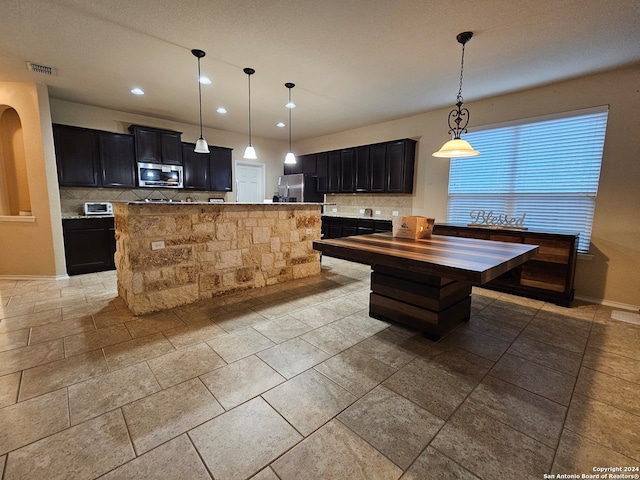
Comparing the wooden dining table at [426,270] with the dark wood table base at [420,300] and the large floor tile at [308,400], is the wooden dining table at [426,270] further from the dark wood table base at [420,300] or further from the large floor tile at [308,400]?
the large floor tile at [308,400]

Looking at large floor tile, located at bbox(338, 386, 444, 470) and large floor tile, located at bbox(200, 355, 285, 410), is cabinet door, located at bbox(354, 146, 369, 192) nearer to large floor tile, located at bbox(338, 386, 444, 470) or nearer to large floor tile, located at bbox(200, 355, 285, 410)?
large floor tile, located at bbox(200, 355, 285, 410)

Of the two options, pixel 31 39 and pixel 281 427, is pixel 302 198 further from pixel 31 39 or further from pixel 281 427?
pixel 281 427

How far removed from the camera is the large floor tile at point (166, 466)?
3.98 feet

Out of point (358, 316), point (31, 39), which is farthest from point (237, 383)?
point (31, 39)

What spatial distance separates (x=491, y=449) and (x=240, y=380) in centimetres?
146

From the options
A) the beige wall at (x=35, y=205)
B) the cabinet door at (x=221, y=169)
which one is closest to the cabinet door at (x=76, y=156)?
the beige wall at (x=35, y=205)

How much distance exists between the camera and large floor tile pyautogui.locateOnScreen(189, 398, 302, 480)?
1270mm

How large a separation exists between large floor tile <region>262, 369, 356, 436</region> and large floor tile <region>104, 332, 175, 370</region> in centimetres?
105

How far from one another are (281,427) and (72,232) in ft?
15.7

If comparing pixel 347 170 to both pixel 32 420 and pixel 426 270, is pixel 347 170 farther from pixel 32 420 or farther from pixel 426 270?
pixel 32 420

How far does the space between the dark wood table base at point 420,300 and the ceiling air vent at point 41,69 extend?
14.8ft

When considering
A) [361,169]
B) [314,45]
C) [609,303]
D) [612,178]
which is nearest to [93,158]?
[314,45]

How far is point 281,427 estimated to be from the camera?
4.90 ft

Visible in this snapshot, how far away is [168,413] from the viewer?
62.1 inches
